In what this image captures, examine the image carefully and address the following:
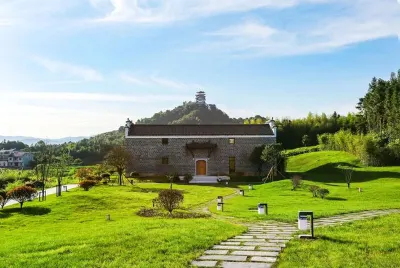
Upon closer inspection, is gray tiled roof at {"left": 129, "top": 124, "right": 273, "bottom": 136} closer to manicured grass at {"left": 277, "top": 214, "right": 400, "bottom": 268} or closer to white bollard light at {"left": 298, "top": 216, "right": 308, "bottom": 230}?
manicured grass at {"left": 277, "top": 214, "right": 400, "bottom": 268}

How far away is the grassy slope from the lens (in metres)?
17.6

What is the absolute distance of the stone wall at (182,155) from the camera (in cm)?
4294

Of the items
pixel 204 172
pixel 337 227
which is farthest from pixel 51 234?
pixel 204 172

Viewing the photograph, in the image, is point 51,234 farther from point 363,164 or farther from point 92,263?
point 363,164

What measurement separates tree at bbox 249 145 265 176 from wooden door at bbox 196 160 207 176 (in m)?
4.90

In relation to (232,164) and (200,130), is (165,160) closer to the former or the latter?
(200,130)

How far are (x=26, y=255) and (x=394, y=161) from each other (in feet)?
127

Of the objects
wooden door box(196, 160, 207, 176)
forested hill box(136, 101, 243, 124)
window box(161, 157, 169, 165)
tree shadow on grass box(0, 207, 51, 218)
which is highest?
forested hill box(136, 101, 243, 124)

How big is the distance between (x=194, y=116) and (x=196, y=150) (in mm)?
55458

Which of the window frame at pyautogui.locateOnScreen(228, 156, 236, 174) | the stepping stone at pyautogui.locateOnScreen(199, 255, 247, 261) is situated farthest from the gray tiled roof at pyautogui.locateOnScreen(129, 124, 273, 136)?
the stepping stone at pyautogui.locateOnScreen(199, 255, 247, 261)

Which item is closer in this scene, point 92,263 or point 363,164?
point 92,263

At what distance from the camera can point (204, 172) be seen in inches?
1697

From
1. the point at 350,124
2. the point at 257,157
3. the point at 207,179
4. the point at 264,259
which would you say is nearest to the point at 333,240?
the point at 264,259

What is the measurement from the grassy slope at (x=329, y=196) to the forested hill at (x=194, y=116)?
48.7 meters
